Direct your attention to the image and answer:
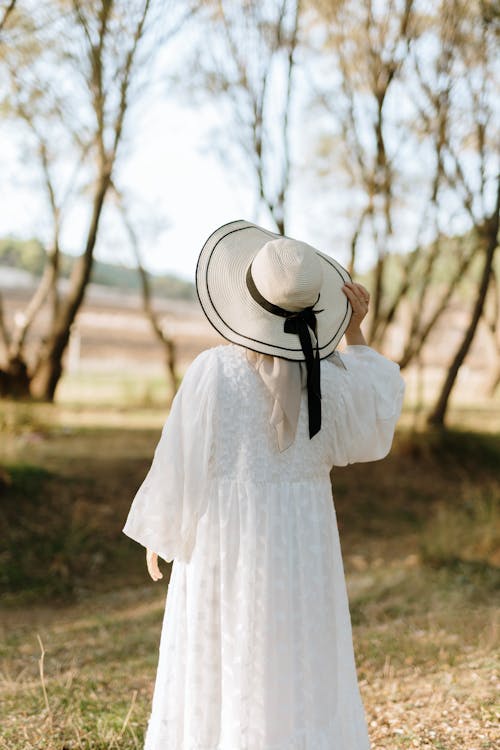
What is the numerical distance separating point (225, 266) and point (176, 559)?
82 cm

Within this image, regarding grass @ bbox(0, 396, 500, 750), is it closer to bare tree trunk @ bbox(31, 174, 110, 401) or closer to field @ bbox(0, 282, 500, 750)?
field @ bbox(0, 282, 500, 750)

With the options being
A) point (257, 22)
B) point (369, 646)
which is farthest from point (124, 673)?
point (257, 22)

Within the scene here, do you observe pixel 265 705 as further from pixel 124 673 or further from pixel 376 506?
pixel 376 506

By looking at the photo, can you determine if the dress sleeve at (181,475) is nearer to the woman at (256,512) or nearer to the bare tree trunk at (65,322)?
the woman at (256,512)

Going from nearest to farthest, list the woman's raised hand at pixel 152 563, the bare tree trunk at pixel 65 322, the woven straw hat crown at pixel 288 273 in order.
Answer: the woven straw hat crown at pixel 288 273 → the woman's raised hand at pixel 152 563 → the bare tree trunk at pixel 65 322

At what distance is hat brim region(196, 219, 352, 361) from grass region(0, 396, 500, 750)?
5.06 ft

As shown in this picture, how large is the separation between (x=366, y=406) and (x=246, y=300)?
444mm

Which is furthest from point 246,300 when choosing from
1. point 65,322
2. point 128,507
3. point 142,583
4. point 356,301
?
point 65,322

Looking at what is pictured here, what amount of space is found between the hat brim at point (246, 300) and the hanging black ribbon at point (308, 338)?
0.05 feet

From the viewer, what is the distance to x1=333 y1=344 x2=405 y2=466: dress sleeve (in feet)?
7.27

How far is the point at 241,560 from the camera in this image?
2129 mm

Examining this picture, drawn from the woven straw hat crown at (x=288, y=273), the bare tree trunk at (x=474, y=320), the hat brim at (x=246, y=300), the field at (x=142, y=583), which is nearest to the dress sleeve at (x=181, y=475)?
the hat brim at (x=246, y=300)

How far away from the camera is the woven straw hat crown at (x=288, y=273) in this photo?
2068 millimetres

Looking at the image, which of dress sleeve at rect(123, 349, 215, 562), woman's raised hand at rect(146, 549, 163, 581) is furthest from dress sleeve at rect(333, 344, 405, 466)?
woman's raised hand at rect(146, 549, 163, 581)
